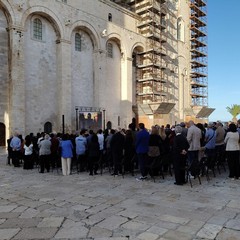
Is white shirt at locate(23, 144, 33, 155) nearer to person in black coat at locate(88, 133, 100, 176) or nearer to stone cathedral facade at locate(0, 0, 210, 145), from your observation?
person in black coat at locate(88, 133, 100, 176)

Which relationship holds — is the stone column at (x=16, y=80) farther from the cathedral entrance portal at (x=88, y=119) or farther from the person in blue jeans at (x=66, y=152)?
the person in blue jeans at (x=66, y=152)

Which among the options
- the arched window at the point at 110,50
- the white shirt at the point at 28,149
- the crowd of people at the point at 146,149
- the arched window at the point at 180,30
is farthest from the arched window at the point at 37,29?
the arched window at the point at 180,30

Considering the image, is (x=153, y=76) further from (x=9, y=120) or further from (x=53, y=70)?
(x=9, y=120)

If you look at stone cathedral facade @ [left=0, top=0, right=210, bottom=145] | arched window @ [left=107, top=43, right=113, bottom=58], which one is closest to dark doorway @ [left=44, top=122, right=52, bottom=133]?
stone cathedral facade @ [left=0, top=0, right=210, bottom=145]

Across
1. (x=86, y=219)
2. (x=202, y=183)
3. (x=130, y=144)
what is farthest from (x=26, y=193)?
(x=202, y=183)

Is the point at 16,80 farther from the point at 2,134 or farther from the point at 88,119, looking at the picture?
the point at 88,119

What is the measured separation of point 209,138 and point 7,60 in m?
16.6

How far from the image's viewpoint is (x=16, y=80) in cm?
1972

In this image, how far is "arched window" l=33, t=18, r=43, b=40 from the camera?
71.8 feet

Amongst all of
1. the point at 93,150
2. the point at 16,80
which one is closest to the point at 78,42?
the point at 16,80

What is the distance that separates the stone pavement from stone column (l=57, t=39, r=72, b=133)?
1445 cm

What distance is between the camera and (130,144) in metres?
9.88

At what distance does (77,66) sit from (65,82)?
9.07 feet

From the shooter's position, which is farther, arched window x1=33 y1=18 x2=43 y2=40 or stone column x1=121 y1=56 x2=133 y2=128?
stone column x1=121 y1=56 x2=133 y2=128
